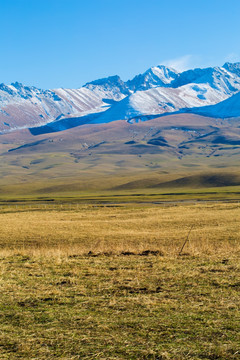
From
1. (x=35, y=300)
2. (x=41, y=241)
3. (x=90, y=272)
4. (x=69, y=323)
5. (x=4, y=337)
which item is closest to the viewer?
(x=4, y=337)

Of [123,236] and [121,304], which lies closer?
[121,304]

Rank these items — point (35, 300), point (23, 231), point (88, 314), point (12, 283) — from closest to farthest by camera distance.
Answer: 1. point (88, 314)
2. point (35, 300)
3. point (12, 283)
4. point (23, 231)

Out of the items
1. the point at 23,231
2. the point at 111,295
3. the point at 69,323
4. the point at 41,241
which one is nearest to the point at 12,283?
the point at 111,295

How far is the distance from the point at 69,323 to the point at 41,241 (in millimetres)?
23266

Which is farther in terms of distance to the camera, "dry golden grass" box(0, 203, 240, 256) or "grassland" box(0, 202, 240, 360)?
"dry golden grass" box(0, 203, 240, 256)

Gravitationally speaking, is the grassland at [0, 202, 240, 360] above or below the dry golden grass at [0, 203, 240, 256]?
above

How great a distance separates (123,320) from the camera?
10617 millimetres

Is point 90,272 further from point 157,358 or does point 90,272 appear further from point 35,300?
point 157,358

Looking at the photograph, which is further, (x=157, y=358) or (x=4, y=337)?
(x=4, y=337)

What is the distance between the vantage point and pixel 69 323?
34.4 ft

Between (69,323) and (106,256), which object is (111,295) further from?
(106,256)

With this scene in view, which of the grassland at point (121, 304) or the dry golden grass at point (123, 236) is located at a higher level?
the grassland at point (121, 304)

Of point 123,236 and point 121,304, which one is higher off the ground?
point 121,304

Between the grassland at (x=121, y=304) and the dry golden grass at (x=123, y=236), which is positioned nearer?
the grassland at (x=121, y=304)
